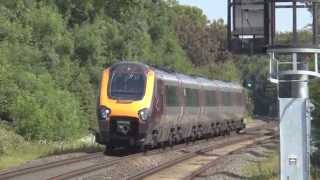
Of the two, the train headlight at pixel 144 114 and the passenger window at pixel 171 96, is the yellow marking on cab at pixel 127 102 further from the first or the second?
the passenger window at pixel 171 96

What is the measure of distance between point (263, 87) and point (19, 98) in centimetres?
6367

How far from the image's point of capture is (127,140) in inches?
1007

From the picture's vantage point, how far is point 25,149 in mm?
28109

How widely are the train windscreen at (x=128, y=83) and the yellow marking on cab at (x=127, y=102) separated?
0.16 m

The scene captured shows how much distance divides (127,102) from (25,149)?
4.84 metres

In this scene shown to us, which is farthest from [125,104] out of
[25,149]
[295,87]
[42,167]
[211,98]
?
[295,87]

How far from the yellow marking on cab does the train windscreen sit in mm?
156

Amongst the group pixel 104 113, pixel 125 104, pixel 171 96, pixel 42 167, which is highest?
pixel 171 96

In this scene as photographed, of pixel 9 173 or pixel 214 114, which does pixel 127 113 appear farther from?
pixel 214 114

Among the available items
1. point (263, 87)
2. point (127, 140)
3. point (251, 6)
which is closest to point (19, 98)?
point (127, 140)

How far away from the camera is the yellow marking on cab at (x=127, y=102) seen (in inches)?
1002

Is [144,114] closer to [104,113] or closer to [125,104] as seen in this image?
[125,104]

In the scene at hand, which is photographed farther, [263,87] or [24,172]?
[263,87]

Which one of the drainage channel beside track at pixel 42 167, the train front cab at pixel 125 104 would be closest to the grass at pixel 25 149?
the drainage channel beside track at pixel 42 167
